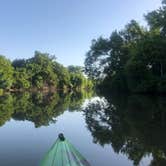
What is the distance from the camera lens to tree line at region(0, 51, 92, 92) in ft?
294

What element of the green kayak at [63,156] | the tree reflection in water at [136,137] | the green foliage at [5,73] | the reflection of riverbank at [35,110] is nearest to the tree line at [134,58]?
the reflection of riverbank at [35,110]

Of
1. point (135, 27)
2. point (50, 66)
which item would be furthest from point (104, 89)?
point (50, 66)

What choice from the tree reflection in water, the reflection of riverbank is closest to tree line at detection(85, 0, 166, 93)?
the reflection of riverbank

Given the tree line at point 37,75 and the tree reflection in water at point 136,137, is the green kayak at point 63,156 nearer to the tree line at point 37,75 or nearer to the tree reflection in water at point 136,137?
the tree reflection in water at point 136,137

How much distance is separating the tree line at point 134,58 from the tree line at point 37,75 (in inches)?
942

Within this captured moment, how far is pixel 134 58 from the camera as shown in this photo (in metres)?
51.1

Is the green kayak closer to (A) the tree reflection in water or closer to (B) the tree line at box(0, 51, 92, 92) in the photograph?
(A) the tree reflection in water

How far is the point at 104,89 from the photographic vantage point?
74.3 metres

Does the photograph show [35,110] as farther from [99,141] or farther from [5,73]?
[5,73]

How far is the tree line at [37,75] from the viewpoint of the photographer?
3531 inches

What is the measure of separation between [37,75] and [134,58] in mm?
68820

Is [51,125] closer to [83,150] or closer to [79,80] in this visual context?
[83,150]

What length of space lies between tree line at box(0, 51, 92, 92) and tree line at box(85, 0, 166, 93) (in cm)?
2394

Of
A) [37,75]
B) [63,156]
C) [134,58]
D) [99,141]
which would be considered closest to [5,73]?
[37,75]
